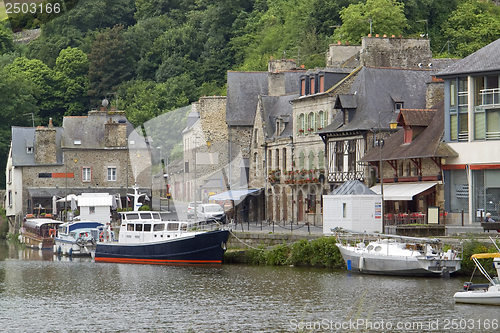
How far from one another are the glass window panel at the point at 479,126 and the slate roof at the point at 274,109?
56.4 feet

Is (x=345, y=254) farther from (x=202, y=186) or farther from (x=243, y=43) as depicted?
(x=243, y=43)

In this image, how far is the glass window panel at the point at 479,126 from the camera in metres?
37.4

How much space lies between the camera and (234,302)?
2498cm

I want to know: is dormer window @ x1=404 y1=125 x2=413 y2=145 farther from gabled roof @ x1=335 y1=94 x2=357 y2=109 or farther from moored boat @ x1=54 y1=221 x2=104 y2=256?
moored boat @ x1=54 y1=221 x2=104 y2=256

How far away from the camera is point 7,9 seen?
8.53 metres

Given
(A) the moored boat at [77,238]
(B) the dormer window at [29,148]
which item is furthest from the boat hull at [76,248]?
(B) the dormer window at [29,148]

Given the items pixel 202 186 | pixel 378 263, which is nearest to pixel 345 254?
pixel 378 263

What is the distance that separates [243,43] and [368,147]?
42689 mm

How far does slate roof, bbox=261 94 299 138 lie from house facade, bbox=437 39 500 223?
16377 millimetres

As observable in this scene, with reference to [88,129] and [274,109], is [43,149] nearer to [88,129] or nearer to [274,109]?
[88,129]

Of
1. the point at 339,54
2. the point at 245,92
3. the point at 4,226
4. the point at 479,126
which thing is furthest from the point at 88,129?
the point at 479,126

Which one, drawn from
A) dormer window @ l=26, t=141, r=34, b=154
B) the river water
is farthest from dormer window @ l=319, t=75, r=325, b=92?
dormer window @ l=26, t=141, r=34, b=154

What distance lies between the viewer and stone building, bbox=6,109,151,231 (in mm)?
65562

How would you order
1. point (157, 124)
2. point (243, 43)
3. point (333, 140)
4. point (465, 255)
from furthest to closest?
point (243, 43), point (157, 124), point (333, 140), point (465, 255)
